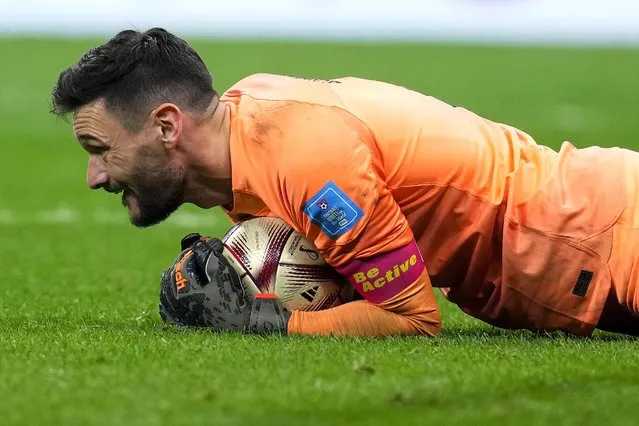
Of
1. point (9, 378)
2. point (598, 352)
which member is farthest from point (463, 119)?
point (9, 378)

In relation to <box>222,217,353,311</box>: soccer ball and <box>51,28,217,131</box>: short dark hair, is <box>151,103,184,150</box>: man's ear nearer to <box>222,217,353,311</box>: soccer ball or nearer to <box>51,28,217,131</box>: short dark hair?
<box>51,28,217,131</box>: short dark hair

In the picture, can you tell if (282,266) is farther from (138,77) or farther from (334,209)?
(138,77)

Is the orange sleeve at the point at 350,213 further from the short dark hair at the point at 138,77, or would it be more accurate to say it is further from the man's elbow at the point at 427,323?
the short dark hair at the point at 138,77

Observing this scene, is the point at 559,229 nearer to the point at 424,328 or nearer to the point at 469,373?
the point at 424,328

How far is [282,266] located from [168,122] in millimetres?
694

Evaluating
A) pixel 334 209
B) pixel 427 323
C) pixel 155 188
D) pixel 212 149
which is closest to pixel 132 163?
pixel 155 188

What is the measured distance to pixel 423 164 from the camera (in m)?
5.36

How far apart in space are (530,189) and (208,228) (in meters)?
5.20

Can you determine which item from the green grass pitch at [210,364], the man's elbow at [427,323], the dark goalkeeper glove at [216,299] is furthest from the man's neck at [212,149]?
the man's elbow at [427,323]

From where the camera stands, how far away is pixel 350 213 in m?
5.09

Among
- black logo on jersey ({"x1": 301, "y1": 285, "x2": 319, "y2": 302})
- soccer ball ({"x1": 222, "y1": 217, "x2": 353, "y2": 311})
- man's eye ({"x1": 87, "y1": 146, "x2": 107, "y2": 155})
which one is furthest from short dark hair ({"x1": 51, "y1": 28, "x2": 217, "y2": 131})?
black logo on jersey ({"x1": 301, "y1": 285, "x2": 319, "y2": 302})

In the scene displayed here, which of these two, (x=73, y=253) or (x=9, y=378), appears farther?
(x=73, y=253)

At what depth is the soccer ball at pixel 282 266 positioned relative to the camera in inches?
215

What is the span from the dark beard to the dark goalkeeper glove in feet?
0.69
